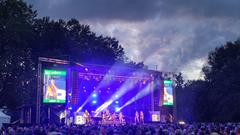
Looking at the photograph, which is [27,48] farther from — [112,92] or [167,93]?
[167,93]

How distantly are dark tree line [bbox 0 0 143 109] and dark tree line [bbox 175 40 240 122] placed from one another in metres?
13.0

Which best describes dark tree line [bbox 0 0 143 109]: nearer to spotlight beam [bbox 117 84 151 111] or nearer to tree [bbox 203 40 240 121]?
spotlight beam [bbox 117 84 151 111]

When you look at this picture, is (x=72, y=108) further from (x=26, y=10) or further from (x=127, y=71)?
(x=26, y=10)

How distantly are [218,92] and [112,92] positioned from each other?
15026 mm

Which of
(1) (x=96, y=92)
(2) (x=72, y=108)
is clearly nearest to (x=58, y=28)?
(1) (x=96, y=92)

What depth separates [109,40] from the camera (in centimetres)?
6625

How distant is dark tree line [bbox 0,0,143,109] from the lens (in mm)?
48375

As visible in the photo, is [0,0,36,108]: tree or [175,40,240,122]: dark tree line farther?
[175,40,240,122]: dark tree line

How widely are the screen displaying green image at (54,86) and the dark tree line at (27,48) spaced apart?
5.04 meters

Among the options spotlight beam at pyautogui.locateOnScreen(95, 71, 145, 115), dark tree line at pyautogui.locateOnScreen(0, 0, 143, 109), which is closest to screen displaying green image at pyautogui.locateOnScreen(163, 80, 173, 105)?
spotlight beam at pyautogui.locateOnScreen(95, 71, 145, 115)

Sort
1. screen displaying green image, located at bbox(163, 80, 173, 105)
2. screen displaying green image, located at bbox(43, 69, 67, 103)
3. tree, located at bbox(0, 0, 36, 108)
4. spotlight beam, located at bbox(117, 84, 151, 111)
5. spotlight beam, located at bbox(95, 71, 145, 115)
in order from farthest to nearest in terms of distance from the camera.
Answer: tree, located at bbox(0, 0, 36, 108) < spotlight beam, located at bbox(117, 84, 151, 111) < screen displaying green image, located at bbox(163, 80, 173, 105) < spotlight beam, located at bbox(95, 71, 145, 115) < screen displaying green image, located at bbox(43, 69, 67, 103)

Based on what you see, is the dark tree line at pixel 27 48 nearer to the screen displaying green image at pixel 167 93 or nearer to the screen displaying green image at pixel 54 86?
the screen displaying green image at pixel 54 86

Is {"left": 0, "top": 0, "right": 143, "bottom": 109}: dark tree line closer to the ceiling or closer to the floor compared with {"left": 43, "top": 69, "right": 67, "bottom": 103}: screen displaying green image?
closer to the ceiling

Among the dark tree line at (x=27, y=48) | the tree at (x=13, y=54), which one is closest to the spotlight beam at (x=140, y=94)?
the dark tree line at (x=27, y=48)
